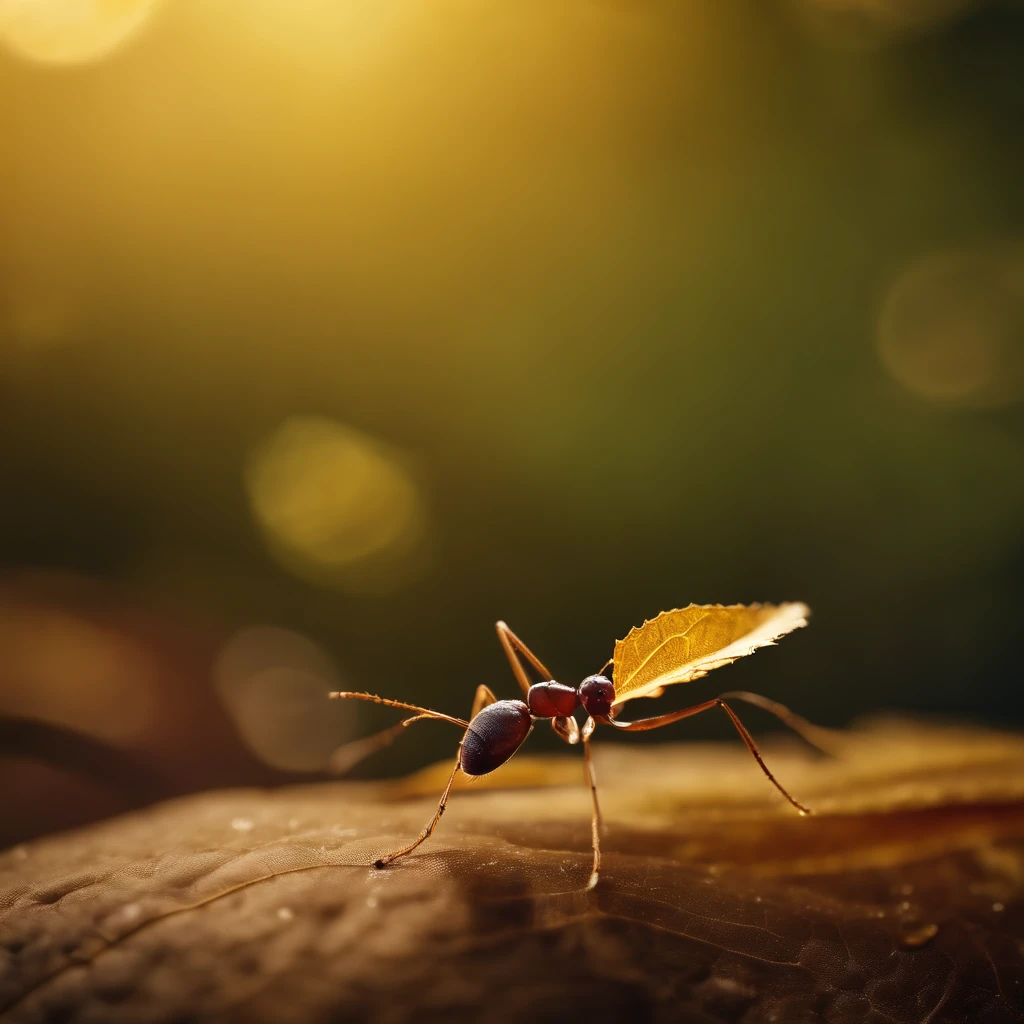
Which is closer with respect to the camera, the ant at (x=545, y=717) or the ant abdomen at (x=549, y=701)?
the ant at (x=545, y=717)

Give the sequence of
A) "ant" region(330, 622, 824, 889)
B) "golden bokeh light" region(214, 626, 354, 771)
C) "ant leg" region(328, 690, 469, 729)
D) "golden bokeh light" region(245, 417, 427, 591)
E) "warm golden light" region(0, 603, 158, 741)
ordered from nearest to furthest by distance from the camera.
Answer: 1. "ant" region(330, 622, 824, 889)
2. "ant leg" region(328, 690, 469, 729)
3. "warm golden light" region(0, 603, 158, 741)
4. "golden bokeh light" region(214, 626, 354, 771)
5. "golden bokeh light" region(245, 417, 427, 591)

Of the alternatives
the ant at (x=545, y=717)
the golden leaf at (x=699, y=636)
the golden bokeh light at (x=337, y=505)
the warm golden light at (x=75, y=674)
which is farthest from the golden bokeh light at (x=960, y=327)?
the warm golden light at (x=75, y=674)

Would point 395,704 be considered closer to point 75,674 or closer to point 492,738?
point 492,738

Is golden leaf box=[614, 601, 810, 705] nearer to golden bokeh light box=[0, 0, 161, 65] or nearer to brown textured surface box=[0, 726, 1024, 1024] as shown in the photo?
brown textured surface box=[0, 726, 1024, 1024]

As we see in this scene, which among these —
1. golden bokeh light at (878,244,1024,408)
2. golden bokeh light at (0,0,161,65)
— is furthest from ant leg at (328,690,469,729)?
golden bokeh light at (0,0,161,65)

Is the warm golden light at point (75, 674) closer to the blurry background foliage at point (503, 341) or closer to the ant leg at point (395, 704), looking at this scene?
the blurry background foliage at point (503, 341)
